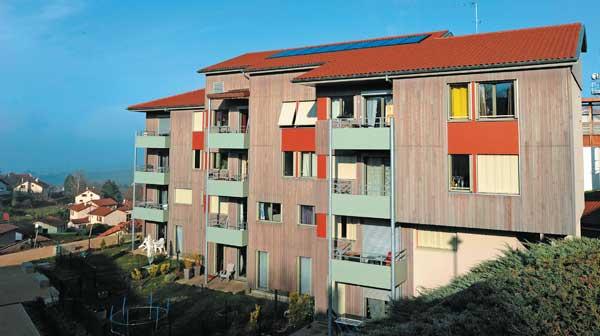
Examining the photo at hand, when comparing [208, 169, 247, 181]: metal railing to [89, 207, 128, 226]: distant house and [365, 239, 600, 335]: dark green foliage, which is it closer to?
[365, 239, 600, 335]: dark green foliage

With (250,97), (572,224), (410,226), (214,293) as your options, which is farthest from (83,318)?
(572,224)

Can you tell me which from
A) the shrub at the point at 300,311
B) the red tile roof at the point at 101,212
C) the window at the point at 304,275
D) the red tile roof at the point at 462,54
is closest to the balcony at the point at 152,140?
the red tile roof at the point at 462,54

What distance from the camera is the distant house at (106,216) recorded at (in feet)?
253

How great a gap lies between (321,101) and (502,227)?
8.87m

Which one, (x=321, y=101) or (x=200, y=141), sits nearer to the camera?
(x=321, y=101)

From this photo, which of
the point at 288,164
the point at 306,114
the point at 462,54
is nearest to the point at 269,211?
the point at 288,164

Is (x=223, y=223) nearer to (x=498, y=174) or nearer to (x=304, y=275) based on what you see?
(x=304, y=275)

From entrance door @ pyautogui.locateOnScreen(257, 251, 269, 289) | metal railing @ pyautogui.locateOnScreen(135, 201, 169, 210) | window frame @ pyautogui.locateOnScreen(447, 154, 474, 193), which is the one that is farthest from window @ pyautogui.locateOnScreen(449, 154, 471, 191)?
metal railing @ pyautogui.locateOnScreen(135, 201, 169, 210)

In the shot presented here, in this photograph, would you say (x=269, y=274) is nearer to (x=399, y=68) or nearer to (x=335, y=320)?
(x=335, y=320)

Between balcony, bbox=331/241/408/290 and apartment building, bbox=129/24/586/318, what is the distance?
51mm

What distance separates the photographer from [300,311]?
19000 mm

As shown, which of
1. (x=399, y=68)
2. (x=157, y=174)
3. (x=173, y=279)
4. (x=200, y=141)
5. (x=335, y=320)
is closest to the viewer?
(x=399, y=68)

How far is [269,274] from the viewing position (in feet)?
76.1

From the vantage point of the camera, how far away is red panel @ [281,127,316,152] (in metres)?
21.6
